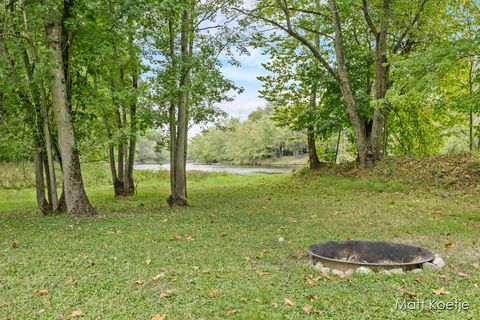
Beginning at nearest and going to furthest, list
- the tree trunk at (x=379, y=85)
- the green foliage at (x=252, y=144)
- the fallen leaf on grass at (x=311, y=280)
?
the fallen leaf on grass at (x=311, y=280)
the tree trunk at (x=379, y=85)
the green foliage at (x=252, y=144)

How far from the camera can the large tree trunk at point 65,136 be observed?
23.3 ft

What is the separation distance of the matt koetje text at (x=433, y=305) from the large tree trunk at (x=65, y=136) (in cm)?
611

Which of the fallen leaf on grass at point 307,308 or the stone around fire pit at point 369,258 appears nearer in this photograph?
the fallen leaf on grass at point 307,308

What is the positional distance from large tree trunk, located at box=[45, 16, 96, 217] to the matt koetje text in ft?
20.0

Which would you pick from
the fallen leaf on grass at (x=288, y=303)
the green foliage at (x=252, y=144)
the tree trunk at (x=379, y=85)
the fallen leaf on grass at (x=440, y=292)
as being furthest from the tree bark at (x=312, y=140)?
the green foliage at (x=252, y=144)

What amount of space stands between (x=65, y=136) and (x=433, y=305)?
22.1 ft

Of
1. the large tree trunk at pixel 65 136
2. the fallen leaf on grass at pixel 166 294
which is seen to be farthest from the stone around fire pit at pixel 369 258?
the large tree trunk at pixel 65 136

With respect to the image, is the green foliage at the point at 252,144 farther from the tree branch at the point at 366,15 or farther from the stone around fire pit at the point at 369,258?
the stone around fire pit at the point at 369,258

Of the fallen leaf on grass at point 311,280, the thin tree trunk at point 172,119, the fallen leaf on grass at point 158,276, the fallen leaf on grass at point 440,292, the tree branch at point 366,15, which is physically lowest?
the fallen leaf on grass at point 440,292

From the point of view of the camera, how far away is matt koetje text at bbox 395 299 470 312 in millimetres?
3197

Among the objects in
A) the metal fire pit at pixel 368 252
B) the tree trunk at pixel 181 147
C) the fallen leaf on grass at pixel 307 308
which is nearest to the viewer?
the fallen leaf on grass at pixel 307 308

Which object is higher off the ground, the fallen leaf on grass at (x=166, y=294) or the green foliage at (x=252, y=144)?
the green foliage at (x=252, y=144)

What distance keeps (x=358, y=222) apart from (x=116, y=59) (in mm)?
6474

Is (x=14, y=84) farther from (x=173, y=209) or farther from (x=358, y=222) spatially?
(x=358, y=222)
